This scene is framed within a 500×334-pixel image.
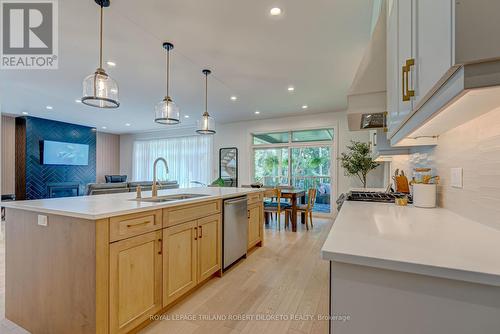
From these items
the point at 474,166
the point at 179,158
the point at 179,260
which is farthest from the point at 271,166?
the point at 474,166

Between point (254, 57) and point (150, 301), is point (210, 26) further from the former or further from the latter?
point (150, 301)

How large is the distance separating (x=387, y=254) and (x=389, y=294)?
4.8 inches

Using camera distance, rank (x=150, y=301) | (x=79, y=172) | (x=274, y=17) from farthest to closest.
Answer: (x=79, y=172) < (x=274, y=17) < (x=150, y=301)

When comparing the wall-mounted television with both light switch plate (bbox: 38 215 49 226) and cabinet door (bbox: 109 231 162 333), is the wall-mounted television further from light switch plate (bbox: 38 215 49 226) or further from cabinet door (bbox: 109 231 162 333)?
cabinet door (bbox: 109 231 162 333)

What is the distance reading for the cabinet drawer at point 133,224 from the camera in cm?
142

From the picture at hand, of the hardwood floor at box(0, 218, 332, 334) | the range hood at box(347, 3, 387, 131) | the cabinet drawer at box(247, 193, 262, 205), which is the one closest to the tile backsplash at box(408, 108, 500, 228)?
the range hood at box(347, 3, 387, 131)

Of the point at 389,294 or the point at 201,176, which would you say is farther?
the point at 201,176

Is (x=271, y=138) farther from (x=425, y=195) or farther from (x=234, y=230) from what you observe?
(x=425, y=195)

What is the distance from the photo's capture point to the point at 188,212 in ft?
6.66

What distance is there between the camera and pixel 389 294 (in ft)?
2.31

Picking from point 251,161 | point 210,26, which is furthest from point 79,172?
point 210,26

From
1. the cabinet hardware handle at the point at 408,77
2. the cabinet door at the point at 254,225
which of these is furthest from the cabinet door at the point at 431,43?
the cabinet door at the point at 254,225

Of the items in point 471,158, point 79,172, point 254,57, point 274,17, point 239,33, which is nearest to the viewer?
point 471,158

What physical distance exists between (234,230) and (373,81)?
2.06 meters
